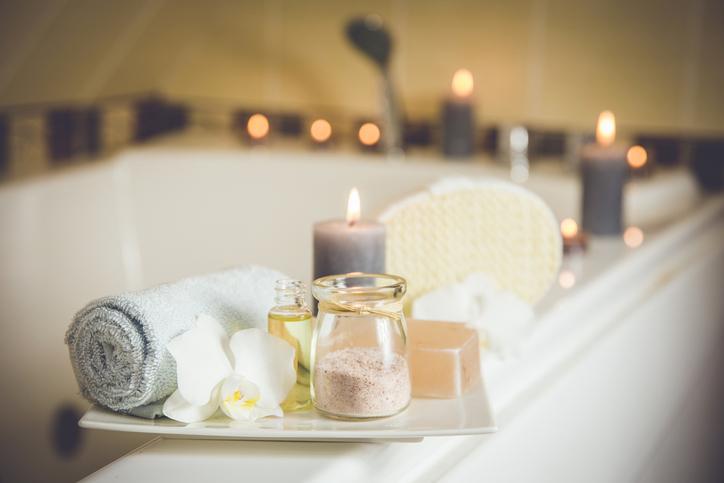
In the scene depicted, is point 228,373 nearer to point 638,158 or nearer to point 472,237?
point 472,237

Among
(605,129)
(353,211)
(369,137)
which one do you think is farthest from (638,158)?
(353,211)

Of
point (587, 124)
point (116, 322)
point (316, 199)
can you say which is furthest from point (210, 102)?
point (116, 322)

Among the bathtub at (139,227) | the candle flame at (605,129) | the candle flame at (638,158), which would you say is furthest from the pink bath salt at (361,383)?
the candle flame at (638,158)

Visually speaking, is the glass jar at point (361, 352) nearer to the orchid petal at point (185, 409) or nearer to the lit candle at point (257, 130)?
the orchid petal at point (185, 409)

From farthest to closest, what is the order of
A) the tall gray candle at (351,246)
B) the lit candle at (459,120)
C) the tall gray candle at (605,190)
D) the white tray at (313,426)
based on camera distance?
1. the lit candle at (459,120)
2. the tall gray candle at (605,190)
3. the tall gray candle at (351,246)
4. the white tray at (313,426)

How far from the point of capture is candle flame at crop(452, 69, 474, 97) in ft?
5.52

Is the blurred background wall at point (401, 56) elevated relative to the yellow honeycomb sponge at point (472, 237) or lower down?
elevated

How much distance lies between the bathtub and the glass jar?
0.67m

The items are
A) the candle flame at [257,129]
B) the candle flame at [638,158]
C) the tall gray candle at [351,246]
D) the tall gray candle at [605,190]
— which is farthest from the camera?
the candle flame at [257,129]

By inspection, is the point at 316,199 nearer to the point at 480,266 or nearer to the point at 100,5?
the point at 100,5

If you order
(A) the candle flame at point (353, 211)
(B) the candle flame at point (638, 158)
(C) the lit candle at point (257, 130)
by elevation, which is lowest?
(B) the candle flame at point (638, 158)

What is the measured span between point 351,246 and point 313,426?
0.72 feet

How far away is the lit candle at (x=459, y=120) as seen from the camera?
1.67 meters

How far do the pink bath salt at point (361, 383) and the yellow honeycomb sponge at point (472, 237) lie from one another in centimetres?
21
